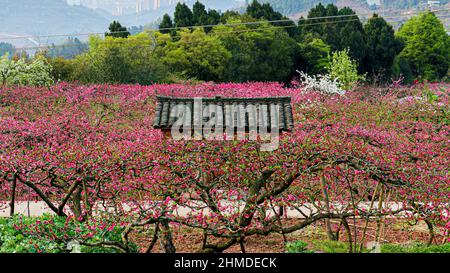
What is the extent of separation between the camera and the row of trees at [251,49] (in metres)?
23.6

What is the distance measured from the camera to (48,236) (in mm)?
4609

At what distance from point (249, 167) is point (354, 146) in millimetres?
1262

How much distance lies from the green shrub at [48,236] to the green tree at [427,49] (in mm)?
37293

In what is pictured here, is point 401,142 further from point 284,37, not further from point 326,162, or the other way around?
point 284,37

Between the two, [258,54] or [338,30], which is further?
[338,30]

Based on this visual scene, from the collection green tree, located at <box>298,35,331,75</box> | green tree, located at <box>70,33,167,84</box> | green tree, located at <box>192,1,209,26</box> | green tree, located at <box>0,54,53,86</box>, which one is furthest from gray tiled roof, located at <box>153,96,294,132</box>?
green tree, located at <box>192,1,209,26</box>

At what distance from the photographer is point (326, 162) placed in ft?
17.5

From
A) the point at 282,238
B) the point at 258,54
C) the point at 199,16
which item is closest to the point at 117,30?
the point at 199,16

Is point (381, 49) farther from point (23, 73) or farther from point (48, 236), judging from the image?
point (48, 236)

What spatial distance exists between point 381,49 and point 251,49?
11.2 meters

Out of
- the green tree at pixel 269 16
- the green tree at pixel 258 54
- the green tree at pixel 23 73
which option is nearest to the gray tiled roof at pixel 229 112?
the green tree at pixel 23 73

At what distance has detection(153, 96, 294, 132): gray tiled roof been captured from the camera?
8367 mm

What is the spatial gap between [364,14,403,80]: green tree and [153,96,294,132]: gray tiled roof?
2927cm
